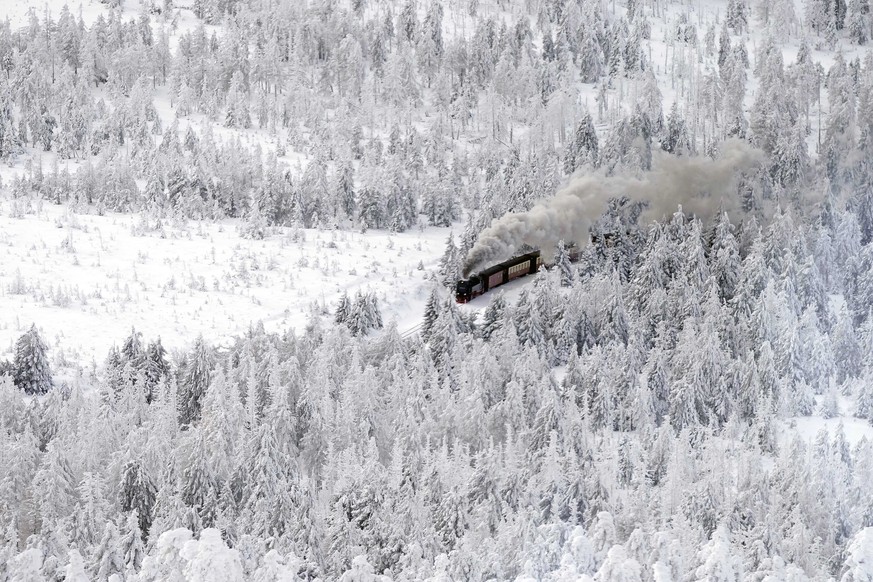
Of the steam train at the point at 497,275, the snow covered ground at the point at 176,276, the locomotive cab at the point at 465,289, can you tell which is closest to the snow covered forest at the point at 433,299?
the snow covered ground at the point at 176,276

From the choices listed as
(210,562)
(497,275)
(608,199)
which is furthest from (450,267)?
(210,562)

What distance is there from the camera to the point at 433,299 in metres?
79.7

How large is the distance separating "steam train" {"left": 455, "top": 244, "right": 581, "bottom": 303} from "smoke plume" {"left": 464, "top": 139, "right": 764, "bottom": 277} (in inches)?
29.3

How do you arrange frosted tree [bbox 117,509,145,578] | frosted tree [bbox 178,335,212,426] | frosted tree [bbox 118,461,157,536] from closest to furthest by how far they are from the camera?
1. frosted tree [bbox 117,509,145,578]
2. frosted tree [bbox 118,461,157,536]
3. frosted tree [bbox 178,335,212,426]

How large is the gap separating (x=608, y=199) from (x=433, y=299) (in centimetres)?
2152

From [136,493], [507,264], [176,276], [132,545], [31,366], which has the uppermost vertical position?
[132,545]

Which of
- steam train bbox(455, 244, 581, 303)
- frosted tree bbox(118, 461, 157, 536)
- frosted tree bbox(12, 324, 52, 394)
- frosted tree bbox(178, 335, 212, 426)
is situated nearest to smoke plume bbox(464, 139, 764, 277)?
steam train bbox(455, 244, 581, 303)

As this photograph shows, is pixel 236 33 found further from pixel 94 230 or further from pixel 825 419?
pixel 825 419

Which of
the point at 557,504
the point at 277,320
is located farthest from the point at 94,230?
the point at 557,504

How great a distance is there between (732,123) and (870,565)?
87889 mm

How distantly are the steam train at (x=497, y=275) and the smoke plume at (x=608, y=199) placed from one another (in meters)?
0.74

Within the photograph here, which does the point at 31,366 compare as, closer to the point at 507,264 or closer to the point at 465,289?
the point at 465,289

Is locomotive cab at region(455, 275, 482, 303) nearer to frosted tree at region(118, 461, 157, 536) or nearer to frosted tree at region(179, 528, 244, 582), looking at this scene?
frosted tree at region(118, 461, 157, 536)

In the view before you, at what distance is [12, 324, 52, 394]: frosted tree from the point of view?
70.1 m
